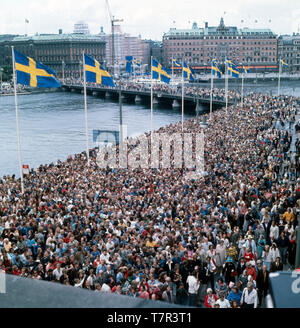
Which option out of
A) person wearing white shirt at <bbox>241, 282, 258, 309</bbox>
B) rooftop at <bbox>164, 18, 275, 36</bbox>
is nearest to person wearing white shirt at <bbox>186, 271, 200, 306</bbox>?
person wearing white shirt at <bbox>241, 282, 258, 309</bbox>

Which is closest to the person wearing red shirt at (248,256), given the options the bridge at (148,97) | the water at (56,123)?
the water at (56,123)

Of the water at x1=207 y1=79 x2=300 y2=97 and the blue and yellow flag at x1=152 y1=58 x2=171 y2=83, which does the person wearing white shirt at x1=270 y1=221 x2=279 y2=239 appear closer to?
the blue and yellow flag at x1=152 y1=58 x2=171 y2=83

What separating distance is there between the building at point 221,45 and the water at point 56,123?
2378 inches

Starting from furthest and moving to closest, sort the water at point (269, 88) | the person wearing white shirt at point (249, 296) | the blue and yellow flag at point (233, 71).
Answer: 1. the water at point (269, 88)
2. the blue and yellow flag at point (233, 71)
3. the person wearing white shirt at point (249, 296)

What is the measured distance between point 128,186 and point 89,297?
15213 mm

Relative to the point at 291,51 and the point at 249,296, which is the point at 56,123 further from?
the point at 291,51

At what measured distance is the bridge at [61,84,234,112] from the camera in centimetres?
6575

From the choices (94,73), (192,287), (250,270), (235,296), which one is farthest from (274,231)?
(94,73)

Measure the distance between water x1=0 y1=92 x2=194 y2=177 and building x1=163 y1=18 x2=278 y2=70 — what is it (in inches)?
2378

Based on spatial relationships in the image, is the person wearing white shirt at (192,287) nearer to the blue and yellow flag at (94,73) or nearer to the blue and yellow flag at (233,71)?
the blue and yellow flag at (94,73)

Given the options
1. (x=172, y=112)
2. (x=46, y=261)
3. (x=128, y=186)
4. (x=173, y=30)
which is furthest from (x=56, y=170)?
(x=173, y=30)

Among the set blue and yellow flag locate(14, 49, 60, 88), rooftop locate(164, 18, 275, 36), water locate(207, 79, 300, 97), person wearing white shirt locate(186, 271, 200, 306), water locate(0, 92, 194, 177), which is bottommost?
water locate(0, 92, 194, 177)

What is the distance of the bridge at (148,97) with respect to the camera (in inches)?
2589

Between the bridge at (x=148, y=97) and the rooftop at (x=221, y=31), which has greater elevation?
the rooftop at (x=221, y=31)
